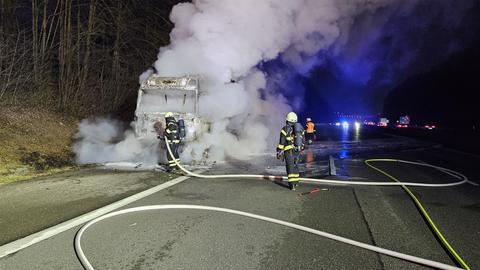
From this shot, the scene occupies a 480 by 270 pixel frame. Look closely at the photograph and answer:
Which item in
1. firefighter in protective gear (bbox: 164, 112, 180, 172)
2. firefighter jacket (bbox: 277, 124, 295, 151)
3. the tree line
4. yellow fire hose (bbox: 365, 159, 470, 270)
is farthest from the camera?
the tree line

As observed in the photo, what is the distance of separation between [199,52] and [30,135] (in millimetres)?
6785

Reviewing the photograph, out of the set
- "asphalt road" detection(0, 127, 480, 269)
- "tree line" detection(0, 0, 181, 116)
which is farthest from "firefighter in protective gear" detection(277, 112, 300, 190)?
"tree line" detection(0, 0, 181, 116)

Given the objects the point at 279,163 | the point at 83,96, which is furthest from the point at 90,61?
the point at 279,163

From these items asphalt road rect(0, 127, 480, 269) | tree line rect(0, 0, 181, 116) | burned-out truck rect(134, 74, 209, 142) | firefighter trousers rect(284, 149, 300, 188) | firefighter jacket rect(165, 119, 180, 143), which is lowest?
asphalt road rect(0, 127, 480, 269)

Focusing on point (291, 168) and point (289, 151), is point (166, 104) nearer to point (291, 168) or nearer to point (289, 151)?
point (289, 151)

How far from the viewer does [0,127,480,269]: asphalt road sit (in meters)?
4.17

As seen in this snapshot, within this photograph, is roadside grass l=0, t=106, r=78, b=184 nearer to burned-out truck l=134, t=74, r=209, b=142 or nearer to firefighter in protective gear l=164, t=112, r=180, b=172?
burned-out truck l=134, t=74, r=209, b=142

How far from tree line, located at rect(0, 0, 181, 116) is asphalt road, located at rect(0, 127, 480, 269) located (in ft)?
40.7

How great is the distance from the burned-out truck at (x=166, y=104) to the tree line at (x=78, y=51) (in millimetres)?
6234

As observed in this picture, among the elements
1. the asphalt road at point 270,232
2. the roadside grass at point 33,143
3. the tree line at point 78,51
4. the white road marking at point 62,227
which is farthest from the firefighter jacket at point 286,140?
the tree line at point 78,51

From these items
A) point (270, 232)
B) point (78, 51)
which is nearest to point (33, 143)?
point (78, 51)

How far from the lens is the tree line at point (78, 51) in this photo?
16.9 m

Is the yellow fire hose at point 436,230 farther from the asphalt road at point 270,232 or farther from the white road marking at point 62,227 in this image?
the white road marking at point 62,227

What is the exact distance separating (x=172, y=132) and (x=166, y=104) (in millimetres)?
2369
